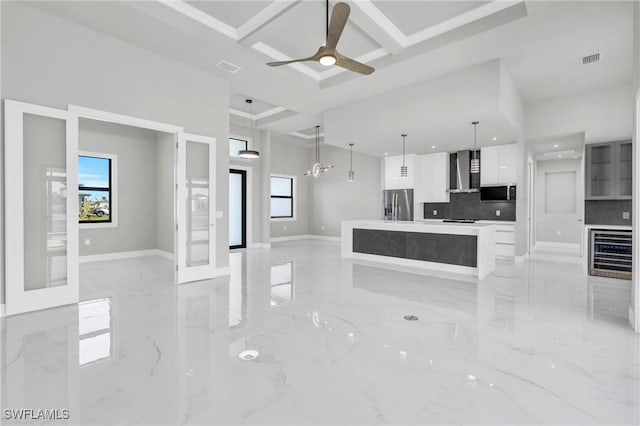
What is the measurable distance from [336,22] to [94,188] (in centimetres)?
654

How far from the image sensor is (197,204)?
5.17m

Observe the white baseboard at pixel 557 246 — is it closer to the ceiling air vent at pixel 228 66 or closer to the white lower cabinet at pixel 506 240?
the white lower cabinet at pixel 506 240

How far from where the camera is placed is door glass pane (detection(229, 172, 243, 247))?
917 cm

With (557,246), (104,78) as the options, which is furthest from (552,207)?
(104,78)

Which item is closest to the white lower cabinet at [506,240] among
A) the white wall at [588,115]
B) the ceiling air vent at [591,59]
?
the white wall at [588,115]

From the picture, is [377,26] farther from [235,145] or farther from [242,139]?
[235,145]

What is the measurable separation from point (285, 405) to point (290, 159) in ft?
31.1

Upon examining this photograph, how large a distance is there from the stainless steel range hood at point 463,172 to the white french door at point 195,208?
5650 mm

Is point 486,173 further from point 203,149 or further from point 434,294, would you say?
point 203,149

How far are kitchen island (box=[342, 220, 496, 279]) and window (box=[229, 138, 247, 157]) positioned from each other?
4.09 m

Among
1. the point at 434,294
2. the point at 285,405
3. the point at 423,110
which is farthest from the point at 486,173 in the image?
the point at 285,405

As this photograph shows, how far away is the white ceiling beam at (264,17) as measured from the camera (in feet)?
12.4

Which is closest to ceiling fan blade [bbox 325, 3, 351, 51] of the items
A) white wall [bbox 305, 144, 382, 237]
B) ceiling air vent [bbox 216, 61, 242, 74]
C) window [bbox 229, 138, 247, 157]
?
ceiling air vent [bbox 216, 61, 242, 74]

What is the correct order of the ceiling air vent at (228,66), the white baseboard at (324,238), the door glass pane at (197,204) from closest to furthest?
the ceiling air vent at (228,66) → the door glass pane at (197,204) → the white baseboard at (324,238)
